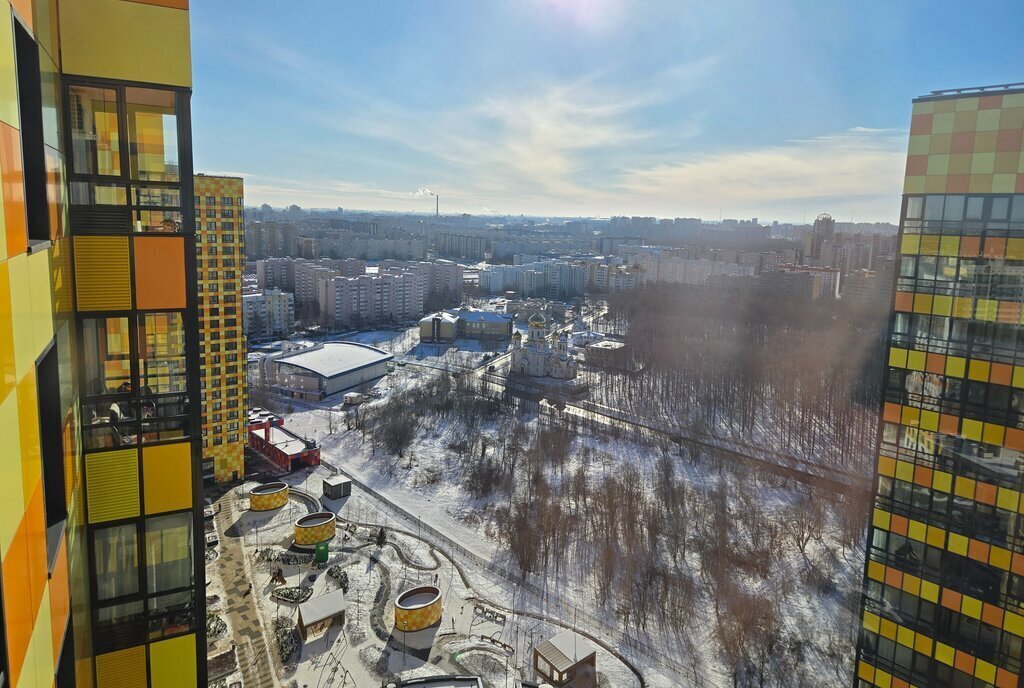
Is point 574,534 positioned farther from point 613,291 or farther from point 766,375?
point 613,291

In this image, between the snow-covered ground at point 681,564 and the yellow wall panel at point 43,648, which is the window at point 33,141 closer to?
the yellow wall panel at point 43,648

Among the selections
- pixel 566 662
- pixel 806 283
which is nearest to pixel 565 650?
pixel 566 662

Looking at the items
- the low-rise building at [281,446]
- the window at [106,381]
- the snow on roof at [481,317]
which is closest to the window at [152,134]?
the window at [106,381]

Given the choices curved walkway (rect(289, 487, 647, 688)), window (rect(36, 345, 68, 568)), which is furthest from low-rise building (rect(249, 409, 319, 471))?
window (rect(36, 345, 68, 568))

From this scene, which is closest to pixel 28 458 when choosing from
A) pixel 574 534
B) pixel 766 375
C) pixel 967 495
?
pixel 967 495

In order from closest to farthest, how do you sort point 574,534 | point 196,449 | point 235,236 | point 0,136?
point 0,136 → point 196,449 → point 574,534 → point 235,236

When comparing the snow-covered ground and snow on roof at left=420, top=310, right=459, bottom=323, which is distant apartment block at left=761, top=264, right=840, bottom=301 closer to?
snow on roof at left=420, top=310, right=459, bottom=323

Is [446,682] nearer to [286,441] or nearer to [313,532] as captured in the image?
[313,532]
